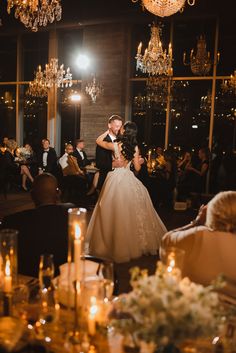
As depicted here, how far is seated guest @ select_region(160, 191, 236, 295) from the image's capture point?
218 cm

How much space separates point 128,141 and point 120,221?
1041 mm


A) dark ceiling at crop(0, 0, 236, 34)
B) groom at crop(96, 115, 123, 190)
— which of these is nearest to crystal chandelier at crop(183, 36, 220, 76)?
dark ceiling at crop(0, 0, 236, 34)

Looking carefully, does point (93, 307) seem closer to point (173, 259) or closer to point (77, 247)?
point (77, 247)

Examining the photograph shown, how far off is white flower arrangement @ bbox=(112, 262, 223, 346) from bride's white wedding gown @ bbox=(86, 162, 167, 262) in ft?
12.2

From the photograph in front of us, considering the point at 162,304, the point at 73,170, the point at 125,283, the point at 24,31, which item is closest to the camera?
the point at 162,304

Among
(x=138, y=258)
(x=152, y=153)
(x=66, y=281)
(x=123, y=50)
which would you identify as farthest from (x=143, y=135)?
(x=66, y=281)

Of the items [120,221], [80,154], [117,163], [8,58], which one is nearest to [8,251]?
[120,221]

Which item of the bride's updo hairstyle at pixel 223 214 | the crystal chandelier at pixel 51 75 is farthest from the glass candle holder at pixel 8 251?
the crystal chandelier at pixel 51 75

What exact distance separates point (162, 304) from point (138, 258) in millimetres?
3995

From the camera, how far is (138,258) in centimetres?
514

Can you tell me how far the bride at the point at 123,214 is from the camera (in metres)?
5.05

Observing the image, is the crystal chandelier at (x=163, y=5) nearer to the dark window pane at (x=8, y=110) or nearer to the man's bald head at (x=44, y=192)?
the man's bald head at (x=44, y=192)

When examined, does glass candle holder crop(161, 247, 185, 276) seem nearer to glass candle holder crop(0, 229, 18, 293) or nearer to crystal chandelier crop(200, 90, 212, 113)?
glass candle holder crop(0, 229, 18, 293)

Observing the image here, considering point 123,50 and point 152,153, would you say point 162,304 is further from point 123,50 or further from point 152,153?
point 123,50
